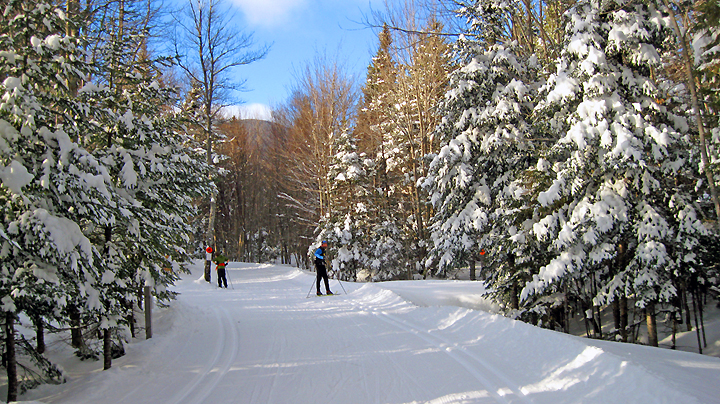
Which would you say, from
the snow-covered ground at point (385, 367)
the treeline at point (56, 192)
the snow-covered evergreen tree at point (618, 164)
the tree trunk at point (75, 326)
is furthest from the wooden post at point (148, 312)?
the snow-covered evergreen tree at point (618, 164)

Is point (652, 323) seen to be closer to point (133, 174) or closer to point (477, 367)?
point (477, 367)

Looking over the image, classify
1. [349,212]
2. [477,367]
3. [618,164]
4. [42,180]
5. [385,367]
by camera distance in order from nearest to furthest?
[42,180] → [477,367] → [385,367] → [618,164] → [349,212]

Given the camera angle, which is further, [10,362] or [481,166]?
[481,166]

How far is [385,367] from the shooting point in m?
5.62

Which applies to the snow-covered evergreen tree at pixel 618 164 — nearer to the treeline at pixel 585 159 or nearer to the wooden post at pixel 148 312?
the treeline at pixel 585 159

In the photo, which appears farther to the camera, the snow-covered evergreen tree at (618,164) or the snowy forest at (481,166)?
the snow-covered evergreen tree at (618,164)

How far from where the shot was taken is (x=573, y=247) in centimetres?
→ 1043

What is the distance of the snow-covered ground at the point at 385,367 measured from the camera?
14.6 feet

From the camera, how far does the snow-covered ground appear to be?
4438 millimetres

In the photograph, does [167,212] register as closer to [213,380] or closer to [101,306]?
[101,306]

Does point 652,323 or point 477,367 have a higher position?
point 477,367

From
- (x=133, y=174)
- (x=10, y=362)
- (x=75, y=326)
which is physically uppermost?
(x=133, y=174)

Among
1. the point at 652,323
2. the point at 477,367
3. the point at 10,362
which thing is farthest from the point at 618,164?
the point at 10,362

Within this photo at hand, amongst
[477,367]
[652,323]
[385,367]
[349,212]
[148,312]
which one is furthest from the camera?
[349,212]
